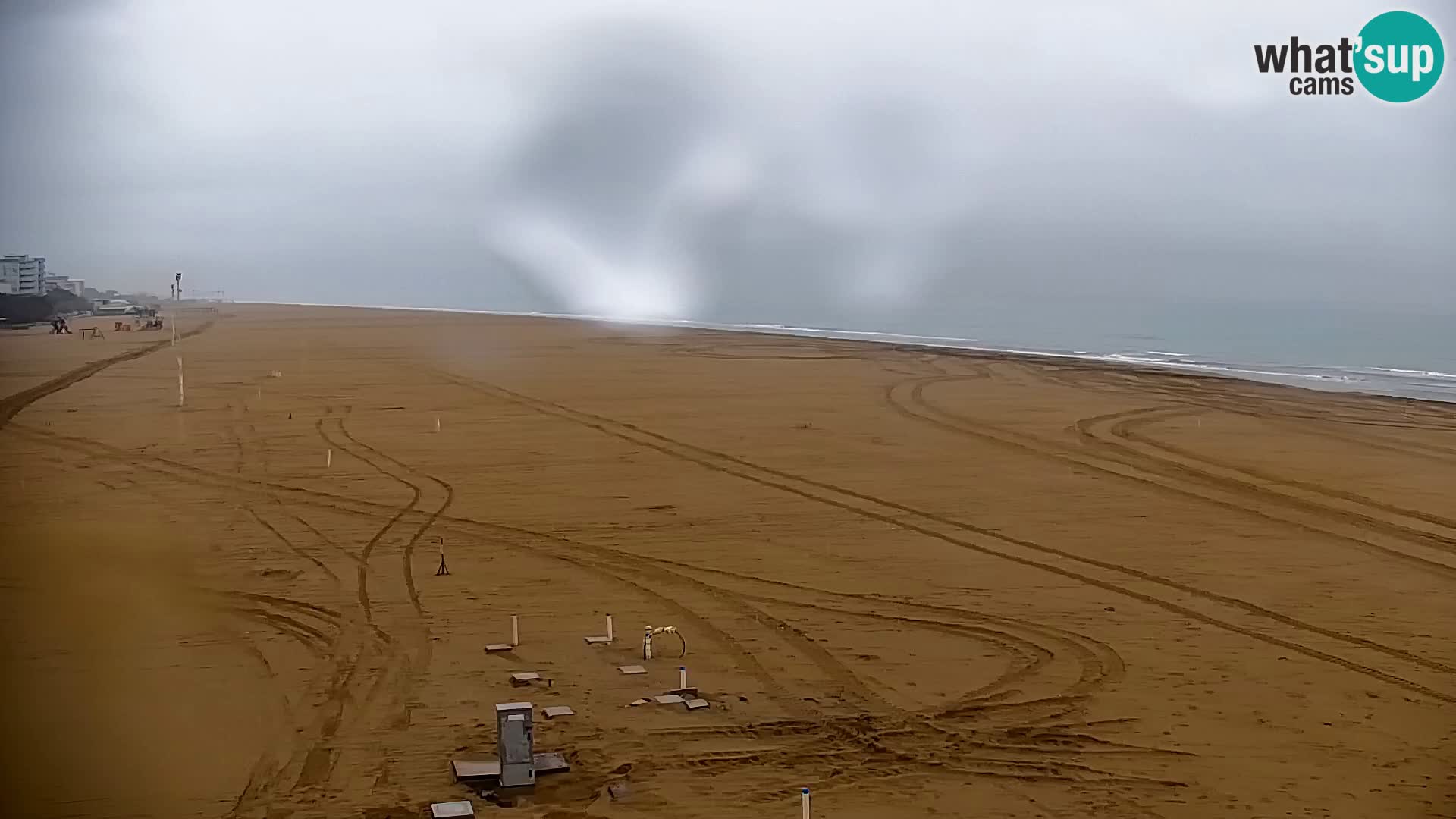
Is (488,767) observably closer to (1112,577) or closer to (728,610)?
(728,610)

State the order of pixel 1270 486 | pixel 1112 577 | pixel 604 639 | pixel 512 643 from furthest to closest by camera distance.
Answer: pixel 1270 486
pixel 1112 577
pixel 604 639
pixel 512 643

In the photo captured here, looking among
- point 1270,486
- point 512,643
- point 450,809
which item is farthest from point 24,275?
point 1270,486

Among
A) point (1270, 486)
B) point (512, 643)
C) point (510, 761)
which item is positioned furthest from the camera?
point (1270, 486)

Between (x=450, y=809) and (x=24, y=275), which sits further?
(x=450, y=809)

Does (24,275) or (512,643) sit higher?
(24,275)

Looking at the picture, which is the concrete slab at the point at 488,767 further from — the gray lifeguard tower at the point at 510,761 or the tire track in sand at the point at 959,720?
the tire track in sand at the point at 959,720

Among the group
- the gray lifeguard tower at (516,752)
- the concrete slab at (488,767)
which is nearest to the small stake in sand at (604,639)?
the concrete slab at (488,767)
